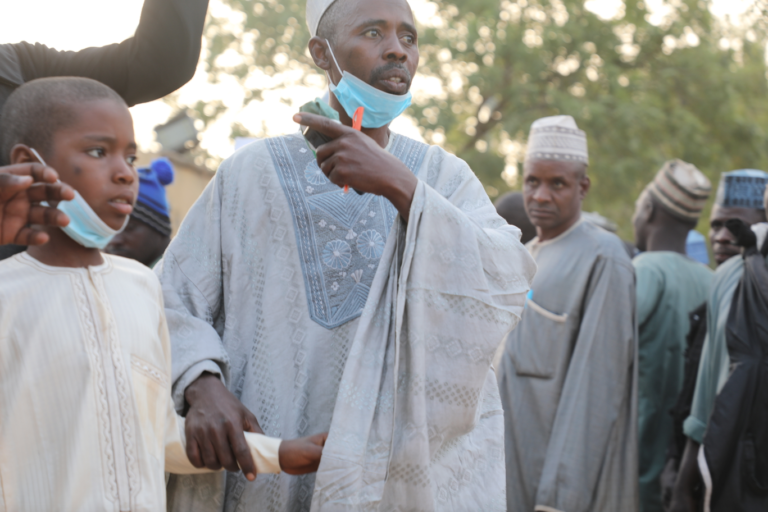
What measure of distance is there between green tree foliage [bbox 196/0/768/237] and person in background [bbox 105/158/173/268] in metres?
11.9

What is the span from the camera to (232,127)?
1895cm

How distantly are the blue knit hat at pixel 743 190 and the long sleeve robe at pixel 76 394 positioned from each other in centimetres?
460

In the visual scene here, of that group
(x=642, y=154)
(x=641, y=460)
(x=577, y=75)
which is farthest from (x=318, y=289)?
(x=577, y=75)

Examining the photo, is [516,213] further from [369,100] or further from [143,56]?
Result: [143,56]

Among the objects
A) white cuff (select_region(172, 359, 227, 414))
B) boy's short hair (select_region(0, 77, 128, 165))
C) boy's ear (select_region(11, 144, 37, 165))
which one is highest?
boy's short hair (select_region(0, 77, 128, 165))

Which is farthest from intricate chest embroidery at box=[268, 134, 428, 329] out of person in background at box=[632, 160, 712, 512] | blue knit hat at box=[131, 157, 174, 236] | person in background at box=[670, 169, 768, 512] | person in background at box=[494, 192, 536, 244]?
person in background at box=[494, 192, 536, 244]

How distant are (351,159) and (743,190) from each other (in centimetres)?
427

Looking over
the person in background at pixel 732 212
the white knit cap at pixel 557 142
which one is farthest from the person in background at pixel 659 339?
the white knit cap at pixel 557 142

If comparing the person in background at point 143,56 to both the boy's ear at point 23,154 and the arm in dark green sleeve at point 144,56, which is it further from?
the boy's ear at point 23,154

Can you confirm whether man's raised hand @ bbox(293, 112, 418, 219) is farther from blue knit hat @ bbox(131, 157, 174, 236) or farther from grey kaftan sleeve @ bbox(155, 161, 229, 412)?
blue knit hat @ bbox(131, 157, 174, 236)

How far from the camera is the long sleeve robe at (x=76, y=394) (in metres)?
1.91

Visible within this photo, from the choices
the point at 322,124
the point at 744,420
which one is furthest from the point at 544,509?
the point at 322,124

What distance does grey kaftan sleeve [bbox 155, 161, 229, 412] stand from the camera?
2.39m

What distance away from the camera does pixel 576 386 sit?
4.57m
